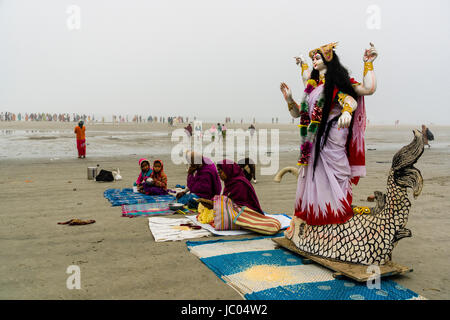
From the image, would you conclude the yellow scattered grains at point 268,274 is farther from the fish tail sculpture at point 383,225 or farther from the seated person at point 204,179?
the seated person at point 204,179

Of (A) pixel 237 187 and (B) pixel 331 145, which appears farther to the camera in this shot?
(A) pixel 237 187

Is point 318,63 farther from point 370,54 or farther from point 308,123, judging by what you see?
point 308,123

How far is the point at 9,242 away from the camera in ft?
16.0

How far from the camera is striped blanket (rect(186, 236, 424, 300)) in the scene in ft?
10.9

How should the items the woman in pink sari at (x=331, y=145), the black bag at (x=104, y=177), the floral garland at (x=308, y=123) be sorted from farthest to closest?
the black bag at (x=104, y=177) < the floral garland at (x=308, y=123) < the woman in pink sari at (x=331, y=145)

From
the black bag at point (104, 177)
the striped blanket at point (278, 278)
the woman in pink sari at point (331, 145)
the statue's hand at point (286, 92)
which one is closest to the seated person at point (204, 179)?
the striped blanket at point (278, 278)

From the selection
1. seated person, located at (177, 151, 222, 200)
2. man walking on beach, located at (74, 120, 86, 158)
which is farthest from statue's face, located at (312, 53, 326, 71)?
man walking on beach, located at (74, 120, 86, 158)

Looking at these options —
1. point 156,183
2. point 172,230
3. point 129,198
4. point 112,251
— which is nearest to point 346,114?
point 172,230

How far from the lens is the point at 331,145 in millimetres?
4148

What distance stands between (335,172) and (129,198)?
17.3ft

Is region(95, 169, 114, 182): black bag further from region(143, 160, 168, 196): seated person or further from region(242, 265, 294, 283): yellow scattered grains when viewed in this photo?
region(242, 265, 294, 283): yellow scattered grains

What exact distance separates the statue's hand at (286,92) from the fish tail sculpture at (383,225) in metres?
1.51

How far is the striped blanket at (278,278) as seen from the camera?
3328 millimetres

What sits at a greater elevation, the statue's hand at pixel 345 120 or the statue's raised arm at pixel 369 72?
the statue's raised arm at pixel 369 72
